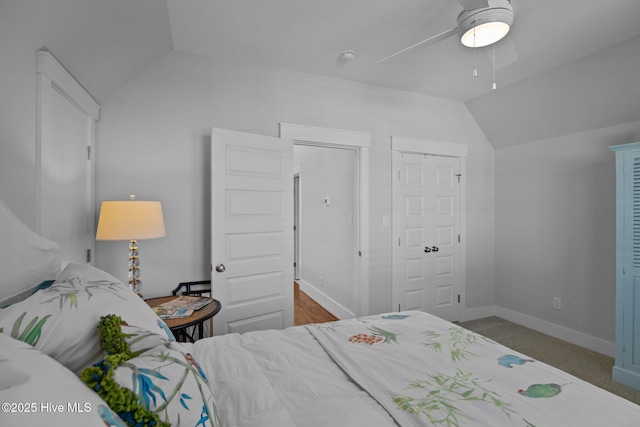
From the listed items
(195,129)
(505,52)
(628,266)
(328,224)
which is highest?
(505,52)

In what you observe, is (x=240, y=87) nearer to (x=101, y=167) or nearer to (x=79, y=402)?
(x=101, y=167)

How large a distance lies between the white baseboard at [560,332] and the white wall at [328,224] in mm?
2111

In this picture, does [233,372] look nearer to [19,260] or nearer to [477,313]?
[19,260]

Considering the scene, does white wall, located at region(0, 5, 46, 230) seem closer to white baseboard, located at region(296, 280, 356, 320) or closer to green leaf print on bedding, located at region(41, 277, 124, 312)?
green leaf print on bedding, located at region(41, 277, 124, 312)

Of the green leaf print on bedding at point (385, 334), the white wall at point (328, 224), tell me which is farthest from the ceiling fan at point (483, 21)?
the green leaf print on bedding at point (385, 334)

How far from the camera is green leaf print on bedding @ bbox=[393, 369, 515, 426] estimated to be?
902 millimetres

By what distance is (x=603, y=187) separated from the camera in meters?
2.94

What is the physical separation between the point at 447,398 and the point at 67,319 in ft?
3.62

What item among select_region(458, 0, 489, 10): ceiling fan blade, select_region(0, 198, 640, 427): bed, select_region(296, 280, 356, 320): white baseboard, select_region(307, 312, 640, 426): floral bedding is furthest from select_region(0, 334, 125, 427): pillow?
select_region(296, 280, 356, 320): white baseboard

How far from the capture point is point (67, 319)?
0.66 m

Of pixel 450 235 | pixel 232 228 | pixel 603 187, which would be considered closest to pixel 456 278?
pixel 450 235

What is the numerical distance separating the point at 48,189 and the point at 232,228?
1202 mm

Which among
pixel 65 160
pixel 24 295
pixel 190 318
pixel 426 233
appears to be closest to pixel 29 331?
pixel 24 295

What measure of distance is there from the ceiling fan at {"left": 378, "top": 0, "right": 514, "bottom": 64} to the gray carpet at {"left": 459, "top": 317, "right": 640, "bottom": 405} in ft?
9.14
